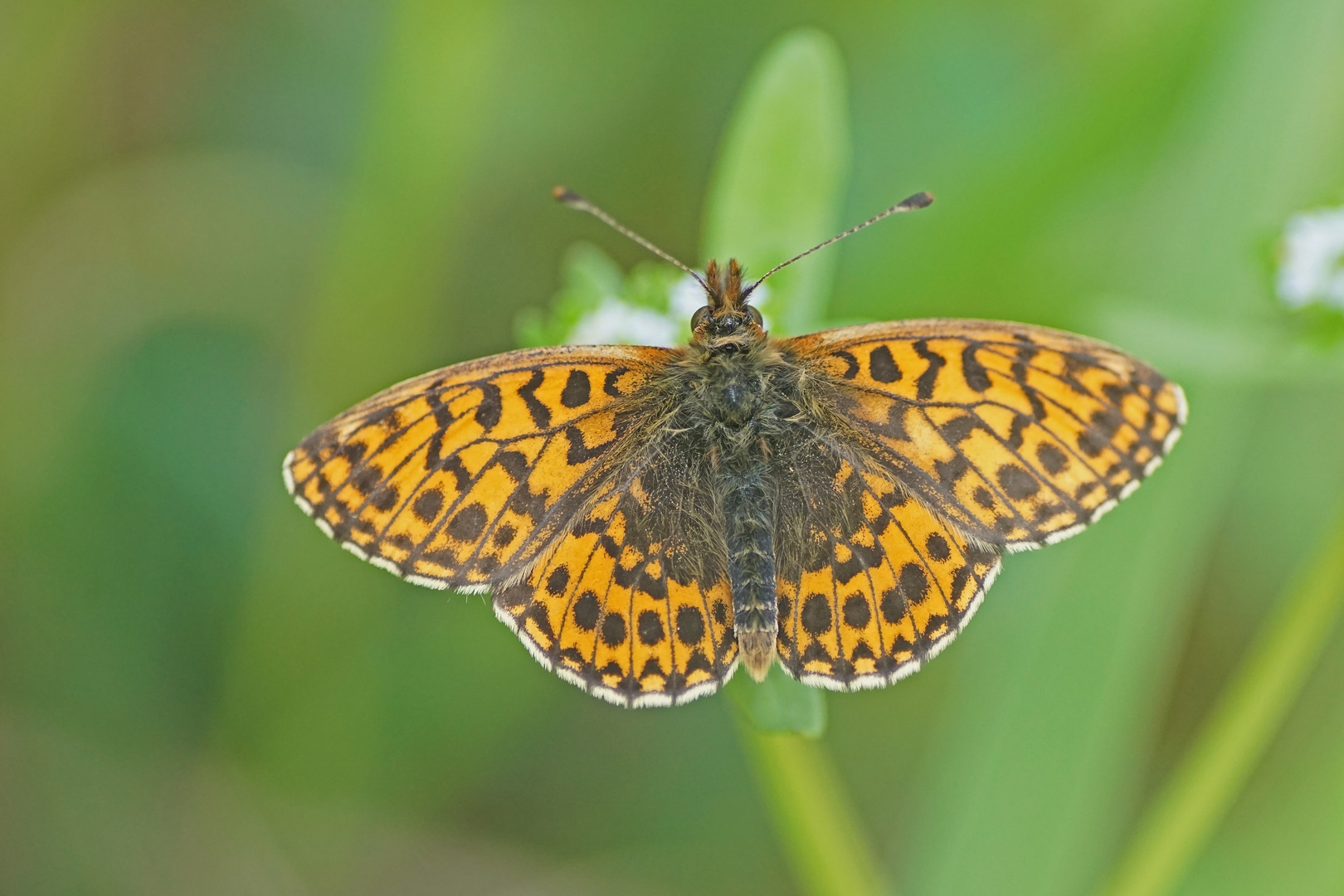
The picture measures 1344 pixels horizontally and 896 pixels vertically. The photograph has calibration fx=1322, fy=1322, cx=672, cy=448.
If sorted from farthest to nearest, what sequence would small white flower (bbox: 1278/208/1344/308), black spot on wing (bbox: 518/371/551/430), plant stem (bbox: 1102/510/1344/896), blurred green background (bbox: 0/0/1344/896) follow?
blurred green background (bbox: 0/0/1344/896), small white flower (bbox: 1278/208/1344/308), plant stem (bbox: 1102/510/1344/896), black spot on wing (bbox: 518/371/551/430)

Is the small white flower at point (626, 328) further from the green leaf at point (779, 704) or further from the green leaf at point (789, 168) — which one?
the green leaf at point (779, 704)

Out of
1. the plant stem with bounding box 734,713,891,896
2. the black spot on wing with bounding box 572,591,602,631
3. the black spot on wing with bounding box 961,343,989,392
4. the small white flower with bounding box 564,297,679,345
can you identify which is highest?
the small white flower with bounding box 564,297,679,345

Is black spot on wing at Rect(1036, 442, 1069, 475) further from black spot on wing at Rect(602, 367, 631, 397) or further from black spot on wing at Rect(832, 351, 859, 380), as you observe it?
black spot on wing at Rect(602, 367, 631, 397)

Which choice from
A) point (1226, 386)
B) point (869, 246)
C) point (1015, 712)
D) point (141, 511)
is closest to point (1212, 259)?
point (1226, 386)

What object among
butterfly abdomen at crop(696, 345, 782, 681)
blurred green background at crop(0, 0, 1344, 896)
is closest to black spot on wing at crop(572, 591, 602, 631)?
butterfly abdomen at crop(696, 345, 782, 681)

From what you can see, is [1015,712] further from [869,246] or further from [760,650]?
[869,246]

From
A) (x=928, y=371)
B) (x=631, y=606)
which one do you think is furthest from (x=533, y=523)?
(x=928, y=371)

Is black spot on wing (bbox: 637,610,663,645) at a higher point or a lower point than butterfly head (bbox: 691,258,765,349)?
lower
